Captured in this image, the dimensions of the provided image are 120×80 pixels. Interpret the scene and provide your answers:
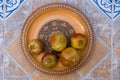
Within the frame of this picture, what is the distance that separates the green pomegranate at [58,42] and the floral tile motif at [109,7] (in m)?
0.20

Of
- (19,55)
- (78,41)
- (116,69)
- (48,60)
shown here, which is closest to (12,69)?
(19,55)

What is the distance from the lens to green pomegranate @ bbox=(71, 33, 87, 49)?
41.8 inches

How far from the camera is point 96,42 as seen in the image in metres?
1.14

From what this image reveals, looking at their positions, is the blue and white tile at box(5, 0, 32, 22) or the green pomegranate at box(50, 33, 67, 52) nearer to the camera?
the green pomegranate at box(50, 33, 67, 52)

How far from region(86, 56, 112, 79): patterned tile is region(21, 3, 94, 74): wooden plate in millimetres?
69

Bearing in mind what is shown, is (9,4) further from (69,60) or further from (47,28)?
(69,60)

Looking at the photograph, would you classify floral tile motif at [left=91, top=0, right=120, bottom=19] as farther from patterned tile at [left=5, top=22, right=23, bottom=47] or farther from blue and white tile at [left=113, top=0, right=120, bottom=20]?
patterned tile at [left=5, top=22, right=23, bottom=47]

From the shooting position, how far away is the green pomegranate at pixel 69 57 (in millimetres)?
1036

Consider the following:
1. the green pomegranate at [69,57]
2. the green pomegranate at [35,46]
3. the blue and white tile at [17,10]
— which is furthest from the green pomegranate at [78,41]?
the blue and white tile at [17,10]

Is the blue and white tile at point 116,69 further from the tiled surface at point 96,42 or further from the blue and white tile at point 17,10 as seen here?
the blue and white tile at point 17,10

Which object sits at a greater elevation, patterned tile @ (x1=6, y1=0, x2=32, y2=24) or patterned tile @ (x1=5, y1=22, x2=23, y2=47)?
patterned tile @ (x1=6, y1=0, x2=32, y2=24)

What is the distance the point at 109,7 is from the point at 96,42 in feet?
0.47

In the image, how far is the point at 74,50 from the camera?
1.05 m

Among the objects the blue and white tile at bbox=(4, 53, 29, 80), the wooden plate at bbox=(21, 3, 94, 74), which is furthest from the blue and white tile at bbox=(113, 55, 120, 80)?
the blue and white tile at bbox=(4, 53, 29, 80)
